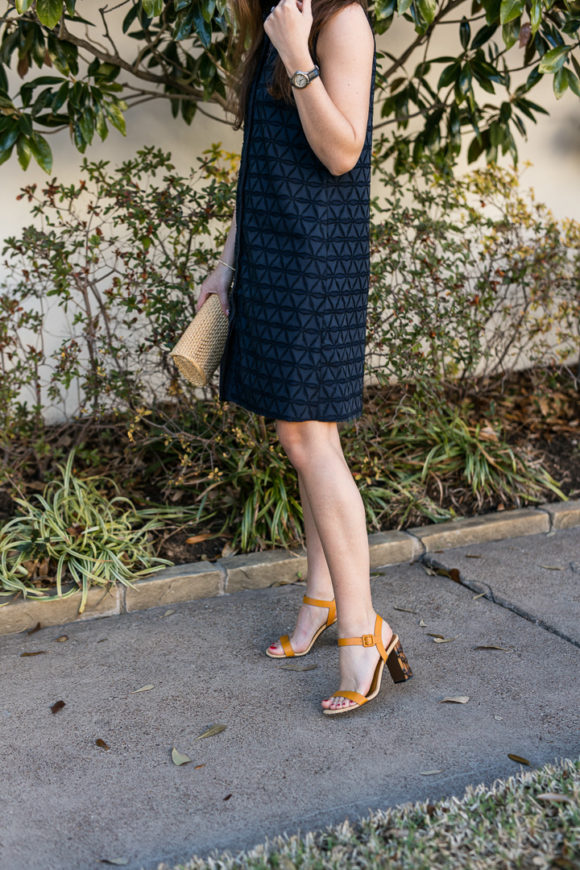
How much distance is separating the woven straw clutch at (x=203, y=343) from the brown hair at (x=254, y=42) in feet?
1.92

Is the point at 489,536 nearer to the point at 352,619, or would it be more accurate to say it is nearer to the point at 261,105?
the point at 352,619

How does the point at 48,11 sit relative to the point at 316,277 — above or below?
above

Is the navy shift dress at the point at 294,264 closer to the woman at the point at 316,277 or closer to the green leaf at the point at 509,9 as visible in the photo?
the woman at the point at 316,277

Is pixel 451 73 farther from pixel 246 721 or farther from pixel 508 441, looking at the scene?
pixel 246 721

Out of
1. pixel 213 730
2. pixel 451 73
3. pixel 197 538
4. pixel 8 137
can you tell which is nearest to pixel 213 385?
pixel 197 538

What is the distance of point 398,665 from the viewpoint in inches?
95.6

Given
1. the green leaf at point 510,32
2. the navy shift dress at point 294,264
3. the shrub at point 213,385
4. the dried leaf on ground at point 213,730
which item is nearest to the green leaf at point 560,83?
the green leaf at point 510,32

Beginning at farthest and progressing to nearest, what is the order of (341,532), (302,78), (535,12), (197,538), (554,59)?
(197,538) → (554,59) → (535,12) → (341,532) → (302,78)

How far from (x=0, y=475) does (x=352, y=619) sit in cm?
177

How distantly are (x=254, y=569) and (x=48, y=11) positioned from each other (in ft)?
6.60

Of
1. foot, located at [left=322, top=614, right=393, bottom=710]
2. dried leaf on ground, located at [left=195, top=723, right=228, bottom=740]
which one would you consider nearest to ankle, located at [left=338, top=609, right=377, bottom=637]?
foot, located at [left=322, top=614, right=393, bottom=710]

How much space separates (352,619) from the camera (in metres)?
2.33

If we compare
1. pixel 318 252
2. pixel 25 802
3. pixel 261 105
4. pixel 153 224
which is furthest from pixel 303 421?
pixel 153 224

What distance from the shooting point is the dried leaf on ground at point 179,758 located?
213 centimetres
